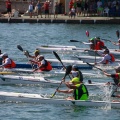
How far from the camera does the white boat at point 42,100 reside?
116ft

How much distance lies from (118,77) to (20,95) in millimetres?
4610

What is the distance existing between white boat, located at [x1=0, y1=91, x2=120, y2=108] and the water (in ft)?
0.60

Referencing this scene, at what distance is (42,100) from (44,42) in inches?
1168

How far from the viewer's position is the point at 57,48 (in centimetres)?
5684

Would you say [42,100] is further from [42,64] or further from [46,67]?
[46,67]

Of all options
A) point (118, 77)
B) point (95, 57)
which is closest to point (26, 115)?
point (118, 77)

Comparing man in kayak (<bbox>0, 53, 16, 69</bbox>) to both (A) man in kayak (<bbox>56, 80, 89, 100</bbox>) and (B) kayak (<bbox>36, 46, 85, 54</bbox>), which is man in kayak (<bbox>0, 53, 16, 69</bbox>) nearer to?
(A) man in kayak (<bbox>56, 80, 89, 100</bbox>)

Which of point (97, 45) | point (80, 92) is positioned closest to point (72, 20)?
point (97, 45)

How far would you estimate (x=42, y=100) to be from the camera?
118 ft

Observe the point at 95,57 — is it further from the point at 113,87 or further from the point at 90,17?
the point at 90,17

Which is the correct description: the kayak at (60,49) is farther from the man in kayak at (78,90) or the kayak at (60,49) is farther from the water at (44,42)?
the man in kayak at (78,90)

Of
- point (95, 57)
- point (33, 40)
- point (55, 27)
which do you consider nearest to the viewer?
point (95, 57)

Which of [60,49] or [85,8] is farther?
[85,8]

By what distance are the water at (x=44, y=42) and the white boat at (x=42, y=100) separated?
18cm
